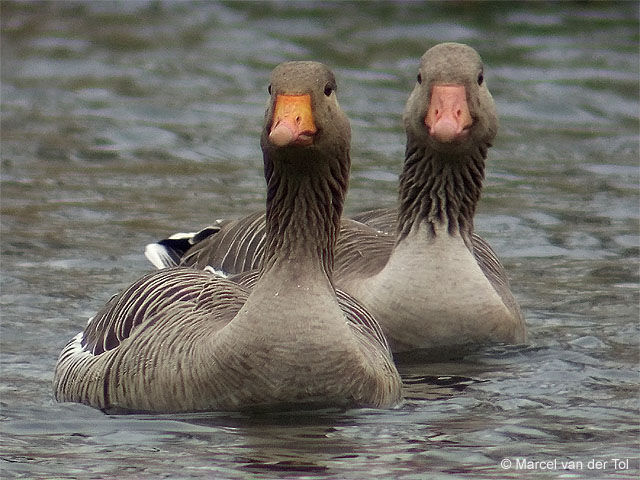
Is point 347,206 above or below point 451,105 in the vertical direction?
below

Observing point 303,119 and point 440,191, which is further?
point 440,191

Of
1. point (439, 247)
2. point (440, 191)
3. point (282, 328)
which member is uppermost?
point (440, 191)

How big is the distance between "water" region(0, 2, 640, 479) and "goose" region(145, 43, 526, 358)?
298 mm

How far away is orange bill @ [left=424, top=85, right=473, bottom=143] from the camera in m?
10.5

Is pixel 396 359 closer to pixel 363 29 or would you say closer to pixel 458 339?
pixel 458 339

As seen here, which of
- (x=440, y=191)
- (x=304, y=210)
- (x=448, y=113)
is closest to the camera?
(x=304, y=210)

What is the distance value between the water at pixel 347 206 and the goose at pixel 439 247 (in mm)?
298

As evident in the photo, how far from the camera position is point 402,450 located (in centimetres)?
844

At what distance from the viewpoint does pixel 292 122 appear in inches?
326

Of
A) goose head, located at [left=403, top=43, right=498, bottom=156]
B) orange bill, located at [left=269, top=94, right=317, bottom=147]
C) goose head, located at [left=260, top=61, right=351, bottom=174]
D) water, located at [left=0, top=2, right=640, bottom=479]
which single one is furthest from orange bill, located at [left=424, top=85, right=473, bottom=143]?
orange bill, located at [left=269, top=94, right=317, bottom=147]

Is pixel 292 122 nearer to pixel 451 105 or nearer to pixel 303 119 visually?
pixel 303 119

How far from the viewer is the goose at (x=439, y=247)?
10.8 m

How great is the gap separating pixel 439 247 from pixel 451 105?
46.7 inches

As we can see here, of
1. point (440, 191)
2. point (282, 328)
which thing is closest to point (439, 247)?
point (440, 191)
